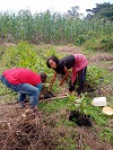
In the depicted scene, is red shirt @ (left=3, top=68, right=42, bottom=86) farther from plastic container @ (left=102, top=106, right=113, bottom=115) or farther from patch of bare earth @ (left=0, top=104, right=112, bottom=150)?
plastic container @ (left=102, top=106, right=113, bottom=115)

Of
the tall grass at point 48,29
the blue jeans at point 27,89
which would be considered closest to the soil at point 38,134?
the blue jeans at point 27,89

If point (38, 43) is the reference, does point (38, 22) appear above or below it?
above

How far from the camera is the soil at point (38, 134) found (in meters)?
3.90

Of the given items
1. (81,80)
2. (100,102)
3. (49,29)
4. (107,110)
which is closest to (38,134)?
(107,110)

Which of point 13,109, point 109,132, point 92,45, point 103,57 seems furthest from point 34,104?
point 92,45

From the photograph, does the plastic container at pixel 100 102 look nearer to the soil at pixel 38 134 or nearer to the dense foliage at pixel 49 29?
the soil at pixel 38 134

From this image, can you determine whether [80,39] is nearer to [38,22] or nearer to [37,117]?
[38,22]

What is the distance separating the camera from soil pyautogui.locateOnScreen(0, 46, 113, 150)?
3904 mm

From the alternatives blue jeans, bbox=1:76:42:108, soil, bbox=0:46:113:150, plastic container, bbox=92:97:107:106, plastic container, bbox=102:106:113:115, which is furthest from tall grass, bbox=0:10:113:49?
soil, bbox=0:46:113:150

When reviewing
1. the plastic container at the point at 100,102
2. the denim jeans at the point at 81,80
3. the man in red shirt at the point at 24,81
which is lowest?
the plastic container at the point at 100,102

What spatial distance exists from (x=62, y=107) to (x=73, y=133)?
3.12 ft

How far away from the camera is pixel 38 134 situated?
403 centimetres

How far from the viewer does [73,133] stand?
453cm

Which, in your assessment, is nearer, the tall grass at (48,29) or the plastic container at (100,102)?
the plastic container at (100,102)
